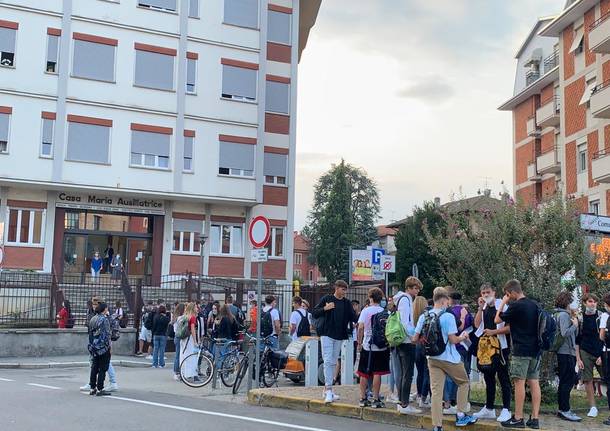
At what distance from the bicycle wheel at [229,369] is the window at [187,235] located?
847 inches

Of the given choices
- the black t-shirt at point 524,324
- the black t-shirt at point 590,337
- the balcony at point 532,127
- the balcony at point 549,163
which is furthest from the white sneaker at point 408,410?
the balcony at point 532,127

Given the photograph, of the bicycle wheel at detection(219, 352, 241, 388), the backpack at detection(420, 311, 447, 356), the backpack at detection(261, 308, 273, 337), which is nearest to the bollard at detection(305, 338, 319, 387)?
the bicycle wheel at detection(219, 352, 241, 388)

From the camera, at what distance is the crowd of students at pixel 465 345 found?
985cm

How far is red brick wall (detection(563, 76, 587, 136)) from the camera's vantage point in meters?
39.2

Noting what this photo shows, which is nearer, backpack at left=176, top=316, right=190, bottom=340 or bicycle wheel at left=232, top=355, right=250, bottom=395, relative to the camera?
bicycle wheel at left=232, top=355, right=250, bottom=395

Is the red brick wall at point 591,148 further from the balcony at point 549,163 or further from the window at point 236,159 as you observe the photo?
the window at point 236,159

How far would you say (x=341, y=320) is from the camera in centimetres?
1220

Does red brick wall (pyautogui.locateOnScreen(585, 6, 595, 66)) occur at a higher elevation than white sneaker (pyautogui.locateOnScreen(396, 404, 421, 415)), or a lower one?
higher

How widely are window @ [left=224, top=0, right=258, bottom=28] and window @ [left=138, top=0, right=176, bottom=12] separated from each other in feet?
8.91

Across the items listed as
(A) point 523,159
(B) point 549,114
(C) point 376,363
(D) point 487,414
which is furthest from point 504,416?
(A) point 523,159

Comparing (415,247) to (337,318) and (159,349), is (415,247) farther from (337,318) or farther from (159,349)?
(337,318)

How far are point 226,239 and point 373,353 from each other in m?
26.8

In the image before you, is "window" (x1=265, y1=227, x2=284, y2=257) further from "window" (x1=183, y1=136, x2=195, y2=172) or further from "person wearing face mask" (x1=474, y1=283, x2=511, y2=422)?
"person wearing face mask" (x1=474, y1=283, x2=511, y2=422)

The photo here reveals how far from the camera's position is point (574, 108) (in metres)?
40.1
